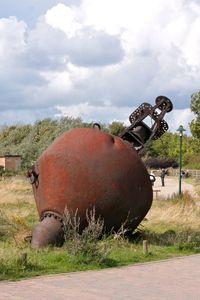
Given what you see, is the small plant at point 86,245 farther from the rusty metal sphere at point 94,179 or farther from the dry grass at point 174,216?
the dry grass at point 174,216

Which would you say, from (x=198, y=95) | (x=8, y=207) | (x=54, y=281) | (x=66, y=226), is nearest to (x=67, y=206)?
(x=66, y=226)

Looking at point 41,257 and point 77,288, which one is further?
point 41,257

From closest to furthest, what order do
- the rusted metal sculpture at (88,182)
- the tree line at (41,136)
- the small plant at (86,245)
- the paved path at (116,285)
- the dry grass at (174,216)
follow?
the paved path at (116,285)
the small plant at (86,245)
the rusted metal sculpture at (88,182)
the dry grass at (174,216)
the tree line at (41,136)

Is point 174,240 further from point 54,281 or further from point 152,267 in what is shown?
point 54,281

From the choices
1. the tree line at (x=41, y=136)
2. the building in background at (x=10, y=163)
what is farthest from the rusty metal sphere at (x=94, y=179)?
the tree line at (x=41, y=136)

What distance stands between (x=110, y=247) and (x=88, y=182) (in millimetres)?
1576

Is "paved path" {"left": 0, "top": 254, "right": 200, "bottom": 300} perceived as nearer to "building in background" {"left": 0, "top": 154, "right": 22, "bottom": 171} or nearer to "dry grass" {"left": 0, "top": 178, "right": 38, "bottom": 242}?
"dry grass" {"left": 0, "top": 178, "right": 38, "bottom": 242}

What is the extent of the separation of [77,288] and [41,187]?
196 inches

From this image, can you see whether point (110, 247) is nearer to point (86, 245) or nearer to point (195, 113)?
point (86, 245)

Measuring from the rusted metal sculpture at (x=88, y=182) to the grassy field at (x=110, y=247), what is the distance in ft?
1.94

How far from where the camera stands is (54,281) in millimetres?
9703

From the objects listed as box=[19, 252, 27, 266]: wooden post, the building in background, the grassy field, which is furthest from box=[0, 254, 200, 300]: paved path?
the building in background

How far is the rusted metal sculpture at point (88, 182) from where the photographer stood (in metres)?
13.3

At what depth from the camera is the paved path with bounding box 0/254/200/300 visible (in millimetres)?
8734
